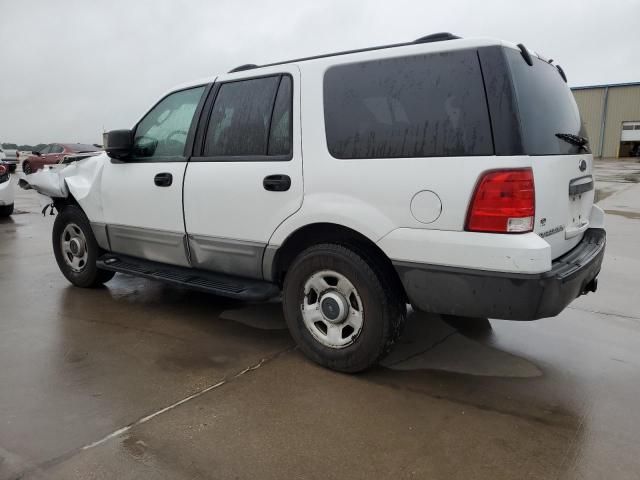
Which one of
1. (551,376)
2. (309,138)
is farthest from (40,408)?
(551,376)

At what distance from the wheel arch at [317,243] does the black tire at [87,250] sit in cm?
228

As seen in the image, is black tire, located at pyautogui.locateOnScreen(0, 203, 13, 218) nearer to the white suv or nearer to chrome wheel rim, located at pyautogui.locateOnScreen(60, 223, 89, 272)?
chrome wheel rim, located at pyautogui.locateOnScreen(60, 223, 89, 272)

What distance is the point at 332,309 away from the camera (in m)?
3.27

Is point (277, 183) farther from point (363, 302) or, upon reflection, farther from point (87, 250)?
point (87, 250)

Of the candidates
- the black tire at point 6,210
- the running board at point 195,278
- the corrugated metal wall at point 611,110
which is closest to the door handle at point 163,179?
the running board at point 195,278

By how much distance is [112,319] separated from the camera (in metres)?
4.38

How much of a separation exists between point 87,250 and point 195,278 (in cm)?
166

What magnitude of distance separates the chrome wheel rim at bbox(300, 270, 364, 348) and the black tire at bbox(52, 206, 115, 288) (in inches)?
102

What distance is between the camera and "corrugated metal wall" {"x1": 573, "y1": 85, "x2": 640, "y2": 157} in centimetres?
4181

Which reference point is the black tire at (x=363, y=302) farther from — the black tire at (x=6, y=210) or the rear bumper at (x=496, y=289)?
the black tire at (x=6, y=210)

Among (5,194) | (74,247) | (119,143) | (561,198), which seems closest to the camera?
(561,198)

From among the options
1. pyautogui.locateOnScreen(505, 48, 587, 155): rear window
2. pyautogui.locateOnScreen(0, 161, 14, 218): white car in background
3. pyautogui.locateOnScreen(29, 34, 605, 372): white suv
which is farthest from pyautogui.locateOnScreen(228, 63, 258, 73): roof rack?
pyautogui.locateOnScreen(0, 161, 14, 218): white car in background

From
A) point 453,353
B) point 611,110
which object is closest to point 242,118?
point 453,353

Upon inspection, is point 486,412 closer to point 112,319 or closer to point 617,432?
point 617,432
